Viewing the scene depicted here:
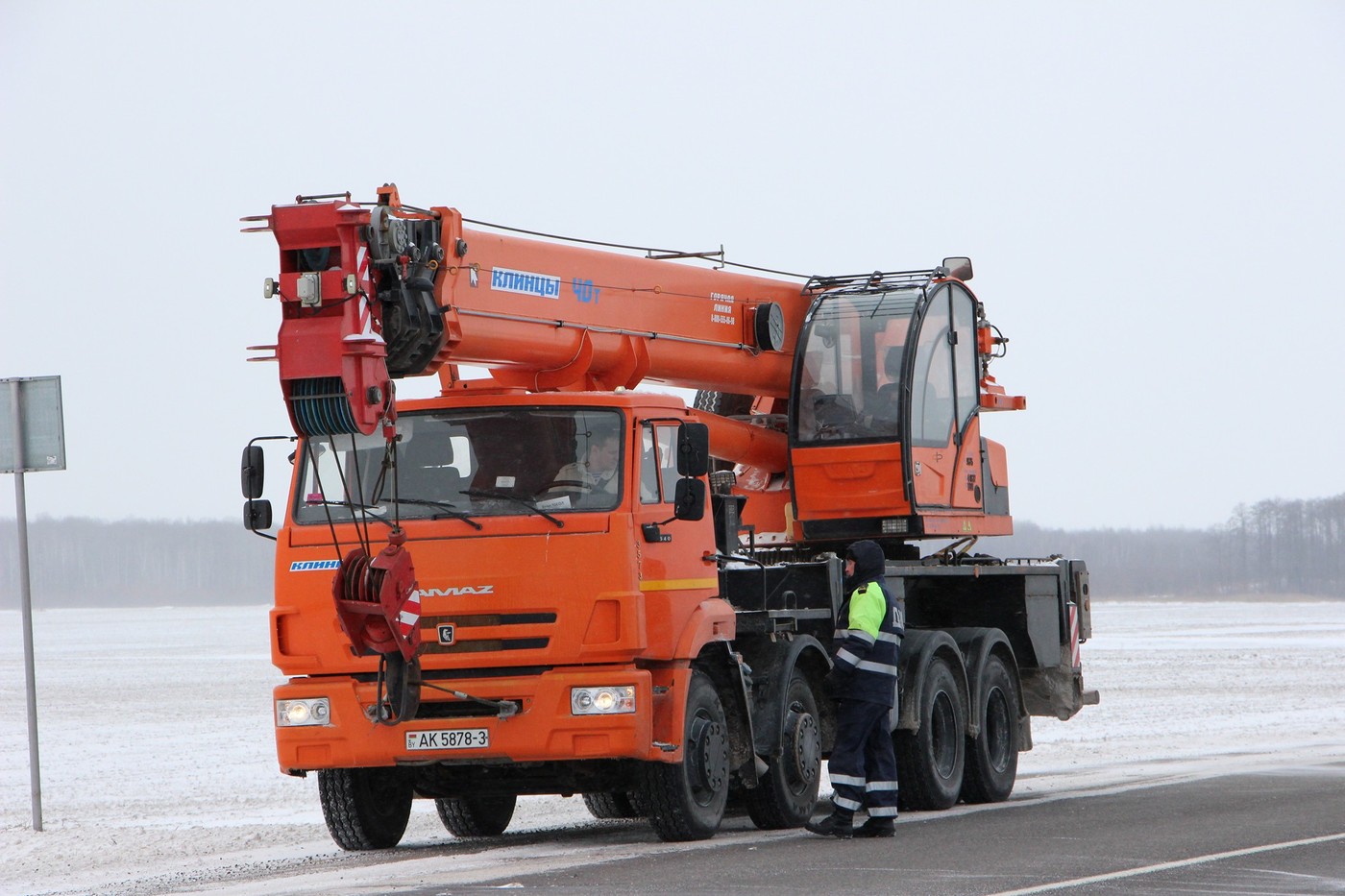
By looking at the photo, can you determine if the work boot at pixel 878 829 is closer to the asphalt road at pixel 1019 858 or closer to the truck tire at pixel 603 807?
the asphalt road at pixel 1019 858

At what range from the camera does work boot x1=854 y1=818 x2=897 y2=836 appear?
1172cm

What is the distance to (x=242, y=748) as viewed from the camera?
2094 cm

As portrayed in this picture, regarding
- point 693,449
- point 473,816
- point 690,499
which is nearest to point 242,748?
point 473,816

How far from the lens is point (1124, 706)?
82.7ft

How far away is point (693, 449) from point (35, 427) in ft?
19.1

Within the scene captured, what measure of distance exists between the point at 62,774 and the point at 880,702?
9.64 meters

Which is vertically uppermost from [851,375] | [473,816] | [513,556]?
[851,375]

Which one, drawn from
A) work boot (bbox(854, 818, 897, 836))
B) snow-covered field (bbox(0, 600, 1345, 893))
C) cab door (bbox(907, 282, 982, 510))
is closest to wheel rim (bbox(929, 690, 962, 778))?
snow-covered field (bbox(0, 600, 1345, 893))

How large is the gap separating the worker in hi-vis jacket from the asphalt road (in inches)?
9.2

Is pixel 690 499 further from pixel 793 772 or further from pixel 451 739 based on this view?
pixel 793 772

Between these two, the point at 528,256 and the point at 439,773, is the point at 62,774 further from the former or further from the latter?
the point at 528,256

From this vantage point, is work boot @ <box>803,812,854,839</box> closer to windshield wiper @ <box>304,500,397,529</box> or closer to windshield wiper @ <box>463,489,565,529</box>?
windshield wiper @ <box>463,489,565,529</box>

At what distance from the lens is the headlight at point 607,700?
1087cm

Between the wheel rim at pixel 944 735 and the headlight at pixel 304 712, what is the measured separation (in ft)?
17.4
